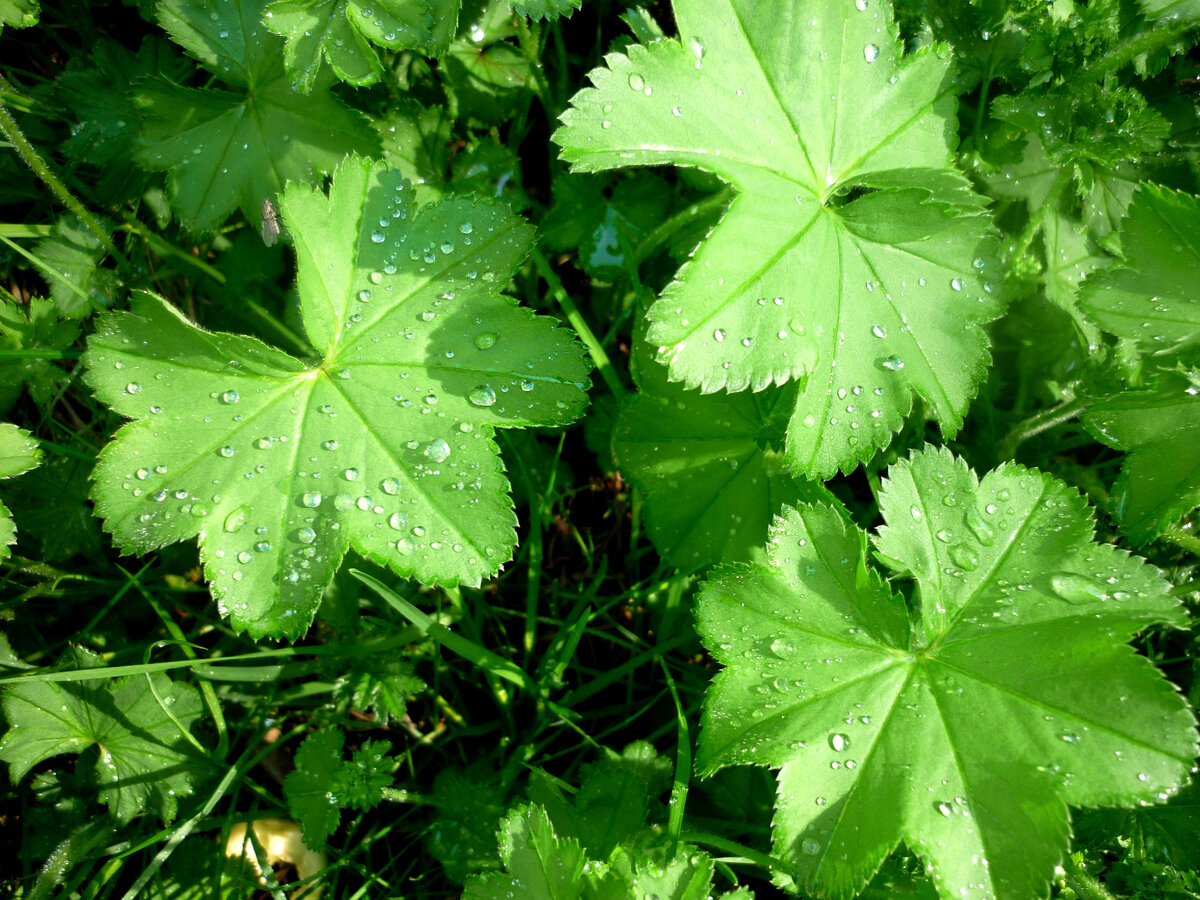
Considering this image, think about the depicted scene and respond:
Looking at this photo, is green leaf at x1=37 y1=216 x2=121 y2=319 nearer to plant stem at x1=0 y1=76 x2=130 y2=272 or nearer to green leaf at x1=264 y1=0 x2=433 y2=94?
plant stem at x1=0 y1=76 x2=130 y2=272

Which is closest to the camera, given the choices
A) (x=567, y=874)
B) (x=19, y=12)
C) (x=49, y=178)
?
(x=567, y=874)

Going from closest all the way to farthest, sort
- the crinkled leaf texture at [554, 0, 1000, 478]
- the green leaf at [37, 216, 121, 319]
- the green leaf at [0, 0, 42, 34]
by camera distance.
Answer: the crinkled leaf texture at [554, 0, 1000, 478] → the green leaf at [0, 0, 42, 34] → the green leaf at [37, 216, 121, 319]

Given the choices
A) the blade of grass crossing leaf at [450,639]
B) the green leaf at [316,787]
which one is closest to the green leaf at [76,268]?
the blade of grass crossing leaf at [450,639]

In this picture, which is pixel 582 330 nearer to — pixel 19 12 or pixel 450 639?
pixel 450 639

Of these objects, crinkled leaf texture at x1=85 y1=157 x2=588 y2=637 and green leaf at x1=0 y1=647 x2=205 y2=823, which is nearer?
crinkled leaf texture at x1=85 y1=157 x2=588 y2=637

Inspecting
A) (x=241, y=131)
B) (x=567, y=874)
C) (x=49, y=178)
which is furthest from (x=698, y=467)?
(x=49, y=178)

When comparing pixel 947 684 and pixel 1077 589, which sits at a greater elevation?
pixel 1077 589

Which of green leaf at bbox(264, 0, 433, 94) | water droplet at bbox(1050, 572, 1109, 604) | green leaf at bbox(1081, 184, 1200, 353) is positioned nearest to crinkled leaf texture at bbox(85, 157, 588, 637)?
green leaf at bbox(264, 0, 433, 94)

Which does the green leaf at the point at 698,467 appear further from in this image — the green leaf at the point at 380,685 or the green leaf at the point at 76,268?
the green leaf at the point at 76,268
